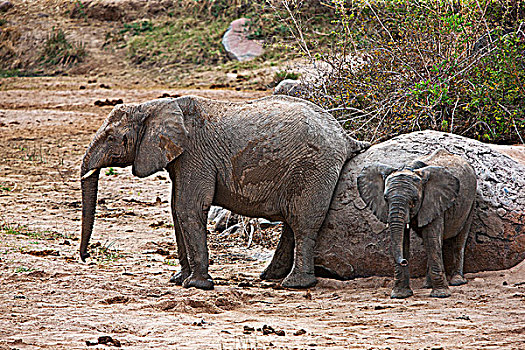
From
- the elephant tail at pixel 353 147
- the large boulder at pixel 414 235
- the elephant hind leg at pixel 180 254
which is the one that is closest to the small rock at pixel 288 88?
the elephant tail at pixel 353 147

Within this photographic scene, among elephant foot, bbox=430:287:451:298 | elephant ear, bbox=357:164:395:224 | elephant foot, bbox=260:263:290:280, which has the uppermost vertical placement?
elephant ear, bbox=357:164:395:224

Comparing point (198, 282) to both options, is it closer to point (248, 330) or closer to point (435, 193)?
point (248, 330)

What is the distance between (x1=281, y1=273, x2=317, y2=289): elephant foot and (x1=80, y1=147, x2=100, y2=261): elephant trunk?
2016 mm

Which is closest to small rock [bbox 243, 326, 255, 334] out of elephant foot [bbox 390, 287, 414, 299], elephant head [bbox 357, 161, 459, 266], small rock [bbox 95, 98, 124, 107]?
elephant head [bbox 357, 161, 459, 266]

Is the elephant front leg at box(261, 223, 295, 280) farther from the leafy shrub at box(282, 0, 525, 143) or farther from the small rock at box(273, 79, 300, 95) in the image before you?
the small rock at box(273, 79, 300, 95)

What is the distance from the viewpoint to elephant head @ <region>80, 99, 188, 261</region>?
6973 mm

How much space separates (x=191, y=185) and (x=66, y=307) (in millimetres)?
1771

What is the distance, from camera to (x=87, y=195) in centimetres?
715

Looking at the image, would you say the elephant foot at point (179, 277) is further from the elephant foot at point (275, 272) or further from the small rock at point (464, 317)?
the small rock at point (464, 317)

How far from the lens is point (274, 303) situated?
635cm

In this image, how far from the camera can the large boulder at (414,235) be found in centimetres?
682

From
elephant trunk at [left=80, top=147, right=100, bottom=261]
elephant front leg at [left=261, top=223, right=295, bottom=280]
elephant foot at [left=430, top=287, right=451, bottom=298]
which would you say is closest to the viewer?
elephant foot at [left=430, top=287, right=451, bottom=298]

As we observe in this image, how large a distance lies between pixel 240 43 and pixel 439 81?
14059 mm

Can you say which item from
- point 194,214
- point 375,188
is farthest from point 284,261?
point 375,188
